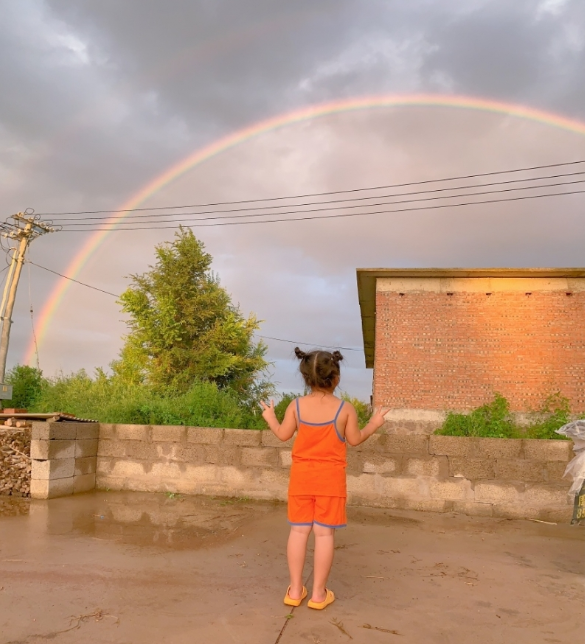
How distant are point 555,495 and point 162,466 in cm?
508

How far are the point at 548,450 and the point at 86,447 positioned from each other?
6085 millimetres

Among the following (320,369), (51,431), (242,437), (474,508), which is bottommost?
(474,508)

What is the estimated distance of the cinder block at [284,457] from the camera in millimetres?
7368

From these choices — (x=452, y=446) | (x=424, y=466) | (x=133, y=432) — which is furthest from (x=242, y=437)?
(x=452, y=446)

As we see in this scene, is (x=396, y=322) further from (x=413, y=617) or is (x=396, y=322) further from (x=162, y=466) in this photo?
(x=413, y=617)

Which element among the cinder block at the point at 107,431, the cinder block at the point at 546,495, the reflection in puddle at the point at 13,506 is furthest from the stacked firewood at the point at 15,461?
the cinder block at the point at 546,495

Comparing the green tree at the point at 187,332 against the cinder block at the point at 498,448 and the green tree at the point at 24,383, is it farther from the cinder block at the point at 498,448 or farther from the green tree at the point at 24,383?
the cinder block at the point at 498,448

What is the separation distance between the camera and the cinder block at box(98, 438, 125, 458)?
7957mm

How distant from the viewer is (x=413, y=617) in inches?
132

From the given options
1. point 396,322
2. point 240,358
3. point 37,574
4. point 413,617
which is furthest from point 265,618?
point 240,358

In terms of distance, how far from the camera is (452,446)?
23.0 ft

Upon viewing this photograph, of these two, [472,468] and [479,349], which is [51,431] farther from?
[479,349]

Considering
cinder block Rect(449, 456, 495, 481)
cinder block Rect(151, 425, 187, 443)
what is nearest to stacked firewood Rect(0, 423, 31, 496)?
cinder block Rect(151, 425, 187, 443)

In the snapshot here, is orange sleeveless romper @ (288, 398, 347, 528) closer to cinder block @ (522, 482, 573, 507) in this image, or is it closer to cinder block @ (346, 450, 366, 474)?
cinder block @ (346, 450, 366, 474)
